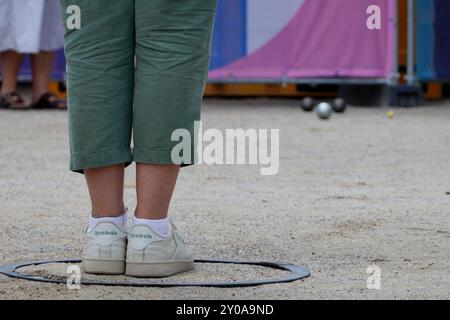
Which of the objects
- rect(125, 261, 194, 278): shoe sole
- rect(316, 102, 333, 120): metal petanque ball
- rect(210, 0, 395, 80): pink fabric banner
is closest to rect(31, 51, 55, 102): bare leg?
rect(210, 0, 395, 80): pink fabric banner

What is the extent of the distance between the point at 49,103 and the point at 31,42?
0.56 m

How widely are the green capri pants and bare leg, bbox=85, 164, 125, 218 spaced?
0.04m

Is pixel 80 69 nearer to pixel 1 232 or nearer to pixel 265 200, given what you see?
pixel 1 232

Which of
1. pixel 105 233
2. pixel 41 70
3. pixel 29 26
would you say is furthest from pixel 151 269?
pixel 41 70

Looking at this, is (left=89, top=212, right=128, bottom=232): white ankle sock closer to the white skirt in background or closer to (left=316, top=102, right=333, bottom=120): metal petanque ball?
(left=316, top=102, right=333, bottom=120): metal petanque ball

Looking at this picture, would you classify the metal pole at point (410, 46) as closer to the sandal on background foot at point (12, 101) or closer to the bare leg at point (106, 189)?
the sandal on background foot at point (12, 101)

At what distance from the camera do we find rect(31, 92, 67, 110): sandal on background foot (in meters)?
8.91

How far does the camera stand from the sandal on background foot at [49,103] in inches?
351

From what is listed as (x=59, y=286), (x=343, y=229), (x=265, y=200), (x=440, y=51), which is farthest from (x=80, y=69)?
(x=440, y=51)

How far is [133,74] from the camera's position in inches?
117

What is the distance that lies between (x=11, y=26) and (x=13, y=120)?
1.14 meters

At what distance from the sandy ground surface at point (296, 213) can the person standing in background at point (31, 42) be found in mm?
1730

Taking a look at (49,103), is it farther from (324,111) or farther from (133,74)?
(133,74)

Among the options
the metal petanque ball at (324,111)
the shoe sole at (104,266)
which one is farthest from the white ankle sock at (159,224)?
the metal petanque ball at (324,111)
